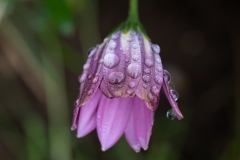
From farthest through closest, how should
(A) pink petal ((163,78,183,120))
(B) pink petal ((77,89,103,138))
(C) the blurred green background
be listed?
(C) the blurred green background < (B) pink petal ((77,89,103,138)) < (A) pink petal ((163,78,183,120))

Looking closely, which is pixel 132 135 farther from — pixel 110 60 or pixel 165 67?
pixel 165 67

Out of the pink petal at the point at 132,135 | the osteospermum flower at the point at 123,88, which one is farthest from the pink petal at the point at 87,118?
the pink petal at the point at 132,135

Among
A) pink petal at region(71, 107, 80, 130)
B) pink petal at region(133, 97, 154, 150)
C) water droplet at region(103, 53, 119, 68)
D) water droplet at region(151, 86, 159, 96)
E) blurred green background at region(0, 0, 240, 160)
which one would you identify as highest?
water droplet at region(103, 53, 119, 68)

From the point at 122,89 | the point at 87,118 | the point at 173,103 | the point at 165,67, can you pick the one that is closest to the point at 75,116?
the point at 87,118

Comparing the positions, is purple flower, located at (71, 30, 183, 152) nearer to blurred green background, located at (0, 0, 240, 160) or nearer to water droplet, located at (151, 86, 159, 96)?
water droplet, located at (151, 86, 159, 96)

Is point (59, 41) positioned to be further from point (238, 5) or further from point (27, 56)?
point (238, 5)

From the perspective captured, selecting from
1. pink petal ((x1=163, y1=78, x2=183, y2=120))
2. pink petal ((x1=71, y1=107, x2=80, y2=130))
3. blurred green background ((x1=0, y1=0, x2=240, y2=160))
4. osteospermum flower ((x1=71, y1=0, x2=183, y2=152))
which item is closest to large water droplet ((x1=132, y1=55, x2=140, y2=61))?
osteospermum flower ((x1=71, y1=0, x2=183, y2=152))

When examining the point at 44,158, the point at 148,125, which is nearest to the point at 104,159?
the point at 44,158
